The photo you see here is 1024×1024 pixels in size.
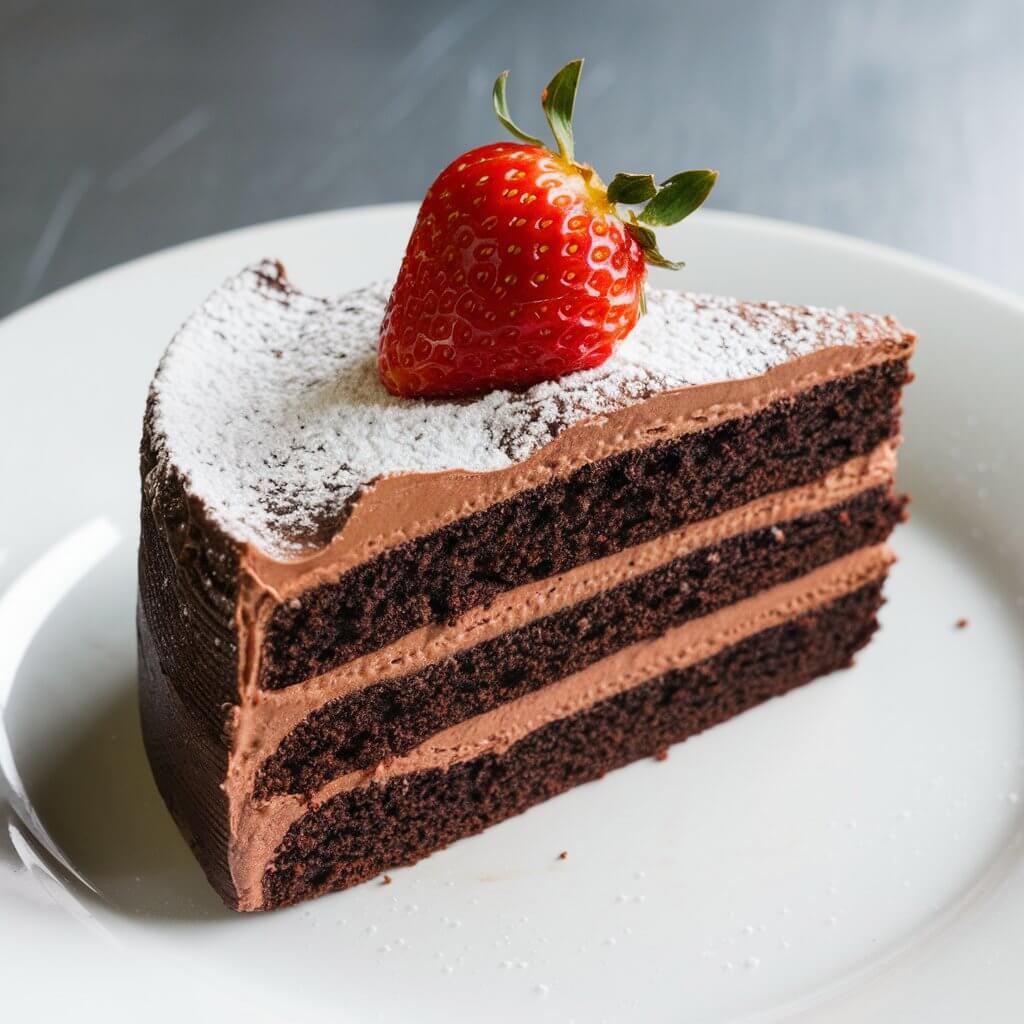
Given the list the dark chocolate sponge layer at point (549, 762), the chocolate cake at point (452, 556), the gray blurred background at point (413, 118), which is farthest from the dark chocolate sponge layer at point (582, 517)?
the gray blurred background at point (413, 118)

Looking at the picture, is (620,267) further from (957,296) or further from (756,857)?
(957,296)

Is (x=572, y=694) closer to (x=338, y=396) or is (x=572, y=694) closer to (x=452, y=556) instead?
(x=452, y=556)

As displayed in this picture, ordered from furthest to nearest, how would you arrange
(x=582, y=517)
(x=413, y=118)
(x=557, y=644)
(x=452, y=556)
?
(x=413, y=118)
(x=557, y=644)
(x=582, y=517)
(x=452, y=556)

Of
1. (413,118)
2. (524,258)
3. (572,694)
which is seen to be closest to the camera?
(524,258)

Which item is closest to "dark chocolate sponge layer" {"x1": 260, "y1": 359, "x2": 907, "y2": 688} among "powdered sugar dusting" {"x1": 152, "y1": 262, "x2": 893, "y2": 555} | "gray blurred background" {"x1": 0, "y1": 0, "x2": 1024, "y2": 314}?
"powdered sugar dusting" {"x1": 152, "y1": 262, "x2": 893, "y2": 555}

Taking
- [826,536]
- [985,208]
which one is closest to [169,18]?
[985,208]

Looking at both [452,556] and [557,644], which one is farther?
[557,644]

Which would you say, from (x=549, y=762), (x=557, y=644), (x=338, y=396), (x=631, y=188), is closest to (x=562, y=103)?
(x=631, y=188)
